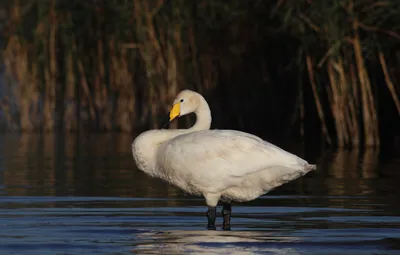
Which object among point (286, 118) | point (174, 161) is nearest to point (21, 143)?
point (286, 118)

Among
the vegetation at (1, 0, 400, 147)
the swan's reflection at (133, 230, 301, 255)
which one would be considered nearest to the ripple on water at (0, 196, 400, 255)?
the swan's reflection at (133, 230, 301, 255)

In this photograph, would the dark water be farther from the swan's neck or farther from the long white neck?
the swan's neck

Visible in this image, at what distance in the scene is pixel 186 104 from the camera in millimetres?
10508

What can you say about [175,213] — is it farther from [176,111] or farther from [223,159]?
[223,159]

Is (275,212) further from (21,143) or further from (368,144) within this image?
(21,143)

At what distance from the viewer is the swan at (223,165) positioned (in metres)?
9.37

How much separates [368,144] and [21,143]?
683cm

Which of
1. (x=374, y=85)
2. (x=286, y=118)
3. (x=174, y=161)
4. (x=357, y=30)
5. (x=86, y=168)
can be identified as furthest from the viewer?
→ (x=286, y=118)

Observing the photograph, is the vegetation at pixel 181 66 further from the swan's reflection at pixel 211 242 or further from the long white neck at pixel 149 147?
the swan's reflection at pixel 211 242

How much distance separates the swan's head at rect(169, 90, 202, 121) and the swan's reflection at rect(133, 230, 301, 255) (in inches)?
65.6

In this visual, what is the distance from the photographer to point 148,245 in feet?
26.8

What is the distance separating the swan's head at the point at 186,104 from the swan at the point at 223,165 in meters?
0.70

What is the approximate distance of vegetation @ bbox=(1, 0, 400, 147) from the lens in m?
20.2

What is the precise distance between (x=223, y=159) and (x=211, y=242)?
1170 mm
